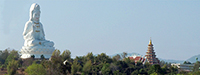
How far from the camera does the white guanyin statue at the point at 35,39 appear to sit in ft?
149

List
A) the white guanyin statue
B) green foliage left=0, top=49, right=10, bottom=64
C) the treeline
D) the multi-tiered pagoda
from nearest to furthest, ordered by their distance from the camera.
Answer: the treeline
green foliage left=0, top=49, right=10, bottom=64
the white guanyin statue
the multi-tiered pagoda

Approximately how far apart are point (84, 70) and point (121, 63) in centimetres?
545

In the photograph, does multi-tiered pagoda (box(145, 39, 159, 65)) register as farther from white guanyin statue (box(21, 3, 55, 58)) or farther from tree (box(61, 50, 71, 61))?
tree (box(61, 50, 71, 61))

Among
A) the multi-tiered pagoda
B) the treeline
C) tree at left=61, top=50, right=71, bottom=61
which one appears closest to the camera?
the treeline

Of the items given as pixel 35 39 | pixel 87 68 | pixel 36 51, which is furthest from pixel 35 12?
pixel 87 68

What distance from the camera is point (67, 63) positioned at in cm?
3494

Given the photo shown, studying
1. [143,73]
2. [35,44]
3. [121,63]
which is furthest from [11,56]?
[143,73]

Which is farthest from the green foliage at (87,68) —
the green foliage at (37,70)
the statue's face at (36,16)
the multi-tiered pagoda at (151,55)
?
the multi-tiered pagoda at (151,55)

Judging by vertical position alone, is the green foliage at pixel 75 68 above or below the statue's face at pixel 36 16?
below

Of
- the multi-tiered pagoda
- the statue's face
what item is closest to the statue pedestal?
the statue's face

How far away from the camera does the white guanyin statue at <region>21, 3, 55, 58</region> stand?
1790 inches

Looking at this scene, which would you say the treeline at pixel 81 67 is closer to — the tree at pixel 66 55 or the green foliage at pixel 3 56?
the tree at pixel 66 55

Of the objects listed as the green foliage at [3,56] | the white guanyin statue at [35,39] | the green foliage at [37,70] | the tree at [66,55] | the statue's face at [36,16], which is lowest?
the green foliage at [37,70]

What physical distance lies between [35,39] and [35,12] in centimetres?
341
